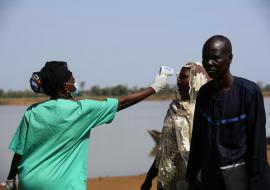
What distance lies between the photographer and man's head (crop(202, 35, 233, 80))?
3719mm

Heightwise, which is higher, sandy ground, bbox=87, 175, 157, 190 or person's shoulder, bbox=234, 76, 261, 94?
person's shoulder, bbox=234, 76, 261, 94

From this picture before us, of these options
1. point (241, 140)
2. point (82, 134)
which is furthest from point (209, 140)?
point (82, 134)

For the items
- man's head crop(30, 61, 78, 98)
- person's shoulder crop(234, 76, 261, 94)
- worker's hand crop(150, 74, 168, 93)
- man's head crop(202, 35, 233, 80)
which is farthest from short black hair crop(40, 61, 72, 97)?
person's shoulder crop(234, 76, 261, 94)

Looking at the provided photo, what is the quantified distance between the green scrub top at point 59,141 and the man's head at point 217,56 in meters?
0.79

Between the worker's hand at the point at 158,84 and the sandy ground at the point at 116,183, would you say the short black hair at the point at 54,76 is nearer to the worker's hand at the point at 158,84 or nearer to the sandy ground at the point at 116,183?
the worker's hand at the point at 158,84

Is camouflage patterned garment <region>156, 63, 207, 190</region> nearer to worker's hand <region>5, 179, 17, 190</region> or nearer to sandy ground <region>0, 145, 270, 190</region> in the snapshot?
worker's hand <region>5, 179, 17, 190</region>

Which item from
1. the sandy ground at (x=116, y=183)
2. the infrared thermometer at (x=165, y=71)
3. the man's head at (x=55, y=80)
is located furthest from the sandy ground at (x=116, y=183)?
the man's head at (x=55, y=80)

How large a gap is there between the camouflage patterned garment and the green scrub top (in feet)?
3.85

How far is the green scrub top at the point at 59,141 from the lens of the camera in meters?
4.11

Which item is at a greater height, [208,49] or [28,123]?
[208,49]

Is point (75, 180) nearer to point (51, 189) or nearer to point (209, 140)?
point (51, 189)

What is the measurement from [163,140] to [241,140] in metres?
1.81

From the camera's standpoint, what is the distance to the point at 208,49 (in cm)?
375

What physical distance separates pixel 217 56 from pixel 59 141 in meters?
1.14
